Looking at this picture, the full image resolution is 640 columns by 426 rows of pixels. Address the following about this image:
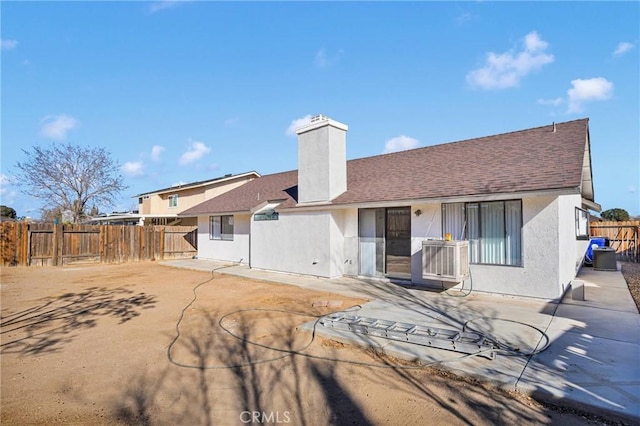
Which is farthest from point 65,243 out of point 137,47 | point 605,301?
point 605,301

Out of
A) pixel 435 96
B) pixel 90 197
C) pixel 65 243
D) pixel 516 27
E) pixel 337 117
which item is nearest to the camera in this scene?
pixel 516 27

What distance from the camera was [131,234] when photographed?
748 inches

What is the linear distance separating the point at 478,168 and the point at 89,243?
19.2 meters

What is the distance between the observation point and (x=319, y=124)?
11914mm

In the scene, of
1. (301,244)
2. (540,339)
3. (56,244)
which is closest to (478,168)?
(540,339)

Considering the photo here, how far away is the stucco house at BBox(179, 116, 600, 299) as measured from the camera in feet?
25.9

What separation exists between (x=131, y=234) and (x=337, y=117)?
14.2 m

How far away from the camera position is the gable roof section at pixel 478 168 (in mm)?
8016

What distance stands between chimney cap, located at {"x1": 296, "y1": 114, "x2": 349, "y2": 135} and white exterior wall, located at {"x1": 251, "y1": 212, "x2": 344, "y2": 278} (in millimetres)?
3152

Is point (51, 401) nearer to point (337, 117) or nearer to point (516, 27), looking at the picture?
point (337, 117)

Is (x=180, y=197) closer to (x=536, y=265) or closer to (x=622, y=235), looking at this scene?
(x=536, y=265)

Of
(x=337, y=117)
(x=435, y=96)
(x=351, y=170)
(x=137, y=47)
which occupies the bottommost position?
(x=351, y=170)
